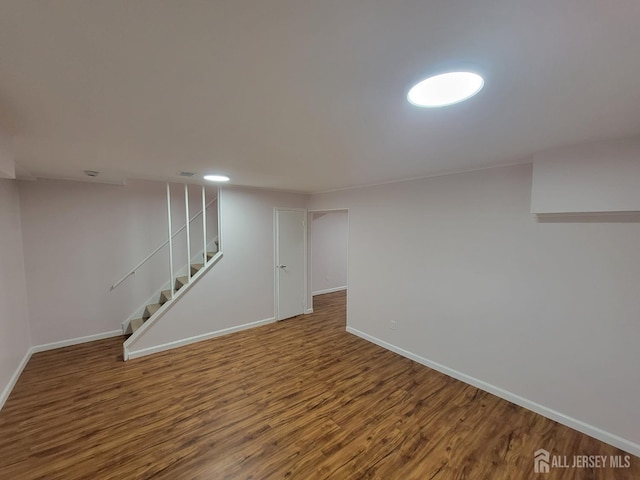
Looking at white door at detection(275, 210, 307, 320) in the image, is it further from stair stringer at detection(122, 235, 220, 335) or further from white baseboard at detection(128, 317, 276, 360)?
stair stringer at detection(122, 235, 220, 335)

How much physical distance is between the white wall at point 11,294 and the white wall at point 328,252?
4.68 meters

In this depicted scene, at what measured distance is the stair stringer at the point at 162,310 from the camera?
3302 mm

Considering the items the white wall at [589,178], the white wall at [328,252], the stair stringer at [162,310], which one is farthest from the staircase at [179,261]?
the white wall at [589,178]

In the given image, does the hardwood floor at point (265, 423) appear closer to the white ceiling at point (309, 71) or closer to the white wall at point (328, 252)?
the white ceiling at point (309, 71)

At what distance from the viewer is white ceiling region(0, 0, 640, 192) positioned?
729mm

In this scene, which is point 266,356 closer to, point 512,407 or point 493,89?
point 512,407

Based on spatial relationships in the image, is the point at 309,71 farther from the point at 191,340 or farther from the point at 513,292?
the point at 191,340

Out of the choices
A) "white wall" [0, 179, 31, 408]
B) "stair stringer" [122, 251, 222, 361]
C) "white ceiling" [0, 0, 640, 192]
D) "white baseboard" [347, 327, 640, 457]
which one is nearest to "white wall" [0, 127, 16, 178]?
"white ceiling" [0, 0, 640, 192]

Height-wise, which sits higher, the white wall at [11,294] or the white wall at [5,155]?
the white wall at [5,155]

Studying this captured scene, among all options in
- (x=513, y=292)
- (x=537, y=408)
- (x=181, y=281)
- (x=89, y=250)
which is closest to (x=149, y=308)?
(x=181, y=281)

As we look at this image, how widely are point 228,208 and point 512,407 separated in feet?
13.7

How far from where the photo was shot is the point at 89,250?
3.75 metres

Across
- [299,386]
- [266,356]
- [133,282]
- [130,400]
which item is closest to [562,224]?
[299,386]

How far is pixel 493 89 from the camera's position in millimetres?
1122
